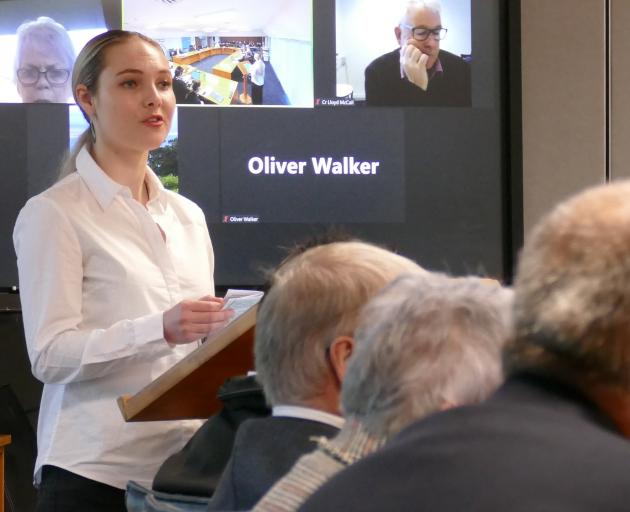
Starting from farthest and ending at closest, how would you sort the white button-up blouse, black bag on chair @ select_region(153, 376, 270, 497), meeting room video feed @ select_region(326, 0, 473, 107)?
meeting room video feed @ select_region(326, 0, 473, 107)
the white button-up blouse
black bag on chair @ select_region(153, 376, 270, 497)

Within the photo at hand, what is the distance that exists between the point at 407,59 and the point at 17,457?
2.04 m

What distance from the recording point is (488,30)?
424 centimetres

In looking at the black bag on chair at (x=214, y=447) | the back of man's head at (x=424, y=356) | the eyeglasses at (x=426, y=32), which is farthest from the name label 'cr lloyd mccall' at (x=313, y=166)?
the back of man's head at (x=424, y=356)

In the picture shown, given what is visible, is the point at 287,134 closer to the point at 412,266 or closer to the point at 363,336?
the point at 412,266

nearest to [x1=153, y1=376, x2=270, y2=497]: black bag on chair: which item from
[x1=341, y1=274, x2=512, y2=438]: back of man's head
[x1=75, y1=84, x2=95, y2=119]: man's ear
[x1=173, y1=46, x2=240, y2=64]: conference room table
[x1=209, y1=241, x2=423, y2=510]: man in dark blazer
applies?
[x1=209, y1=241, x2=423, y2=510]: man in dark blazer

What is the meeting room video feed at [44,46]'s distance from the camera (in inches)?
164

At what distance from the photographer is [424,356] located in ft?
3.77

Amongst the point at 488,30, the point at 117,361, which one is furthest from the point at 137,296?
the point at 488,30

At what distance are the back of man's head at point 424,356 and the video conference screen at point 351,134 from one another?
9.86ft

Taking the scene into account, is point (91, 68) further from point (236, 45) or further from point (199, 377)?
point (236, 45)

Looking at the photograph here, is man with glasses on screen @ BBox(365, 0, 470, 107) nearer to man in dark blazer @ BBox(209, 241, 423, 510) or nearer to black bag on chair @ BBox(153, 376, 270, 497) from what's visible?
black bag on chair @ BBox(153, 376, 270, 497)

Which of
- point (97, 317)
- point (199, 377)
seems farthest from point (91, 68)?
point (199, 377)

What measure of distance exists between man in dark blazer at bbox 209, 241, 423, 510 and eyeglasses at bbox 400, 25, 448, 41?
2.81 meters

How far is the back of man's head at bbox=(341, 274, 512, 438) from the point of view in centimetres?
115
